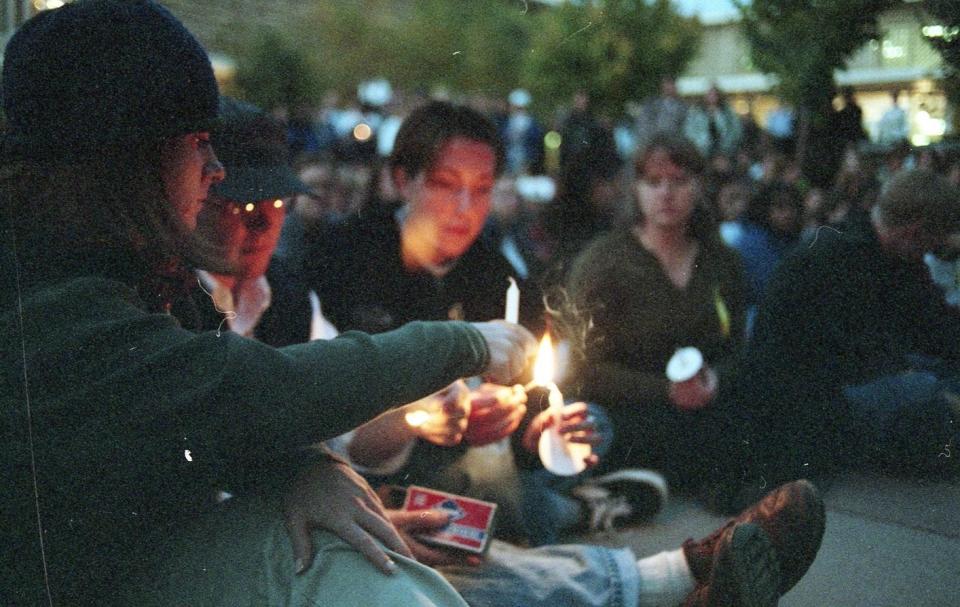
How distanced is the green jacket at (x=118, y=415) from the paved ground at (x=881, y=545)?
4.53 ft

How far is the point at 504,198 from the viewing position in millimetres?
5387

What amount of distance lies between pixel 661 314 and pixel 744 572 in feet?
5.31

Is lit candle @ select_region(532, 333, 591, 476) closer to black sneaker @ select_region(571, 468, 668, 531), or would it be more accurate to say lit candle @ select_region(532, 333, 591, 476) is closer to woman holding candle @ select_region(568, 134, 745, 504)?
black sneaker @ select_region(571, 468, 668, 531)

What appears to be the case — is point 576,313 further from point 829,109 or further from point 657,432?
point 829,109

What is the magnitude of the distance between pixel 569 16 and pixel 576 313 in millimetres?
1008

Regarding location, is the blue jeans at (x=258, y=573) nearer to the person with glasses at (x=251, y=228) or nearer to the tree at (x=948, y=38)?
the person with glasses at (x=251, y=228)

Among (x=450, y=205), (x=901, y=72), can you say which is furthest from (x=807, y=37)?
(x=450, y=205)

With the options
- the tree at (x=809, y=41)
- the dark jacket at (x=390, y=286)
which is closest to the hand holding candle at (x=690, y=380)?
the dark jacket at (x=390, y=286)

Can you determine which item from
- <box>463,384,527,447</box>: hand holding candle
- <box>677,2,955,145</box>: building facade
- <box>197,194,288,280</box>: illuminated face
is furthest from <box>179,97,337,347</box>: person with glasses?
<box>677,2,955,145</box>: building facade

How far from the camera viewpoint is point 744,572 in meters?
1.87

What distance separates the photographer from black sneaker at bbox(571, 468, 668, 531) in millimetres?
3008

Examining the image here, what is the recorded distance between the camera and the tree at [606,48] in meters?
2.55

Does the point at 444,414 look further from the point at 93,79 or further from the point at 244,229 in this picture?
the point at 93,79

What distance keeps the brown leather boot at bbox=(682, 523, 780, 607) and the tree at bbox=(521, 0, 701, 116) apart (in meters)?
1.35
